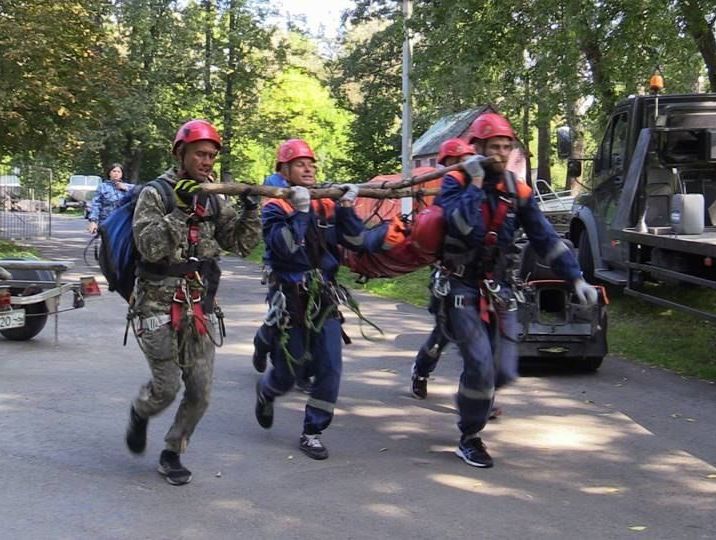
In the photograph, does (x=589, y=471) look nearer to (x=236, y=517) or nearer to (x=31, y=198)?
(x=236, y=517)

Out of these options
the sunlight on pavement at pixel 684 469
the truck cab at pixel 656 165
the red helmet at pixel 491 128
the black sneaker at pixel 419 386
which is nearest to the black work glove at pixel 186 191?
the red helmet at pixel 491 128

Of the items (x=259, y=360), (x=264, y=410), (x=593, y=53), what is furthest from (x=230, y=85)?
(x=264, y=410)

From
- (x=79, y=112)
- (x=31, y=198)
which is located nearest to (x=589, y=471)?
(x=79, y=112)

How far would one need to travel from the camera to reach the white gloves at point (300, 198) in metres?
4.66

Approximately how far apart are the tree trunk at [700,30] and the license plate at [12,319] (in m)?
9.75

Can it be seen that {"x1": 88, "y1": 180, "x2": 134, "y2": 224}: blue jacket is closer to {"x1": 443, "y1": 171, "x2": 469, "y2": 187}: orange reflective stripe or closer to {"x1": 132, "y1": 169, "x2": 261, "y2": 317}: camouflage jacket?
{"x1": 132, "y1": 169, "x2": 261, "y2": 317}: camouflage jacket

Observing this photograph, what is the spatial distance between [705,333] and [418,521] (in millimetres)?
6521

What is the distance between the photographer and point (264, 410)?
18.4 feet

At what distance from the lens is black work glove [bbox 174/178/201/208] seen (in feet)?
14.3

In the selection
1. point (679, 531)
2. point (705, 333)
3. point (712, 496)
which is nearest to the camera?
point (679, 531)

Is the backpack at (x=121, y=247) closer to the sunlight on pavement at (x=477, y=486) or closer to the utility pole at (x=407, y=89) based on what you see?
the sunlight on pavement at (x=477, y=486)

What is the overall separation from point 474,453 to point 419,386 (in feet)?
5.53

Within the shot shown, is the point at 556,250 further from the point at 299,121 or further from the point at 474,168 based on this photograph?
the point at 299,121

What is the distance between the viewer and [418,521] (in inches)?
167
